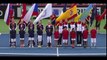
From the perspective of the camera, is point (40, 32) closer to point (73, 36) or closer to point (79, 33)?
point (73, 36)

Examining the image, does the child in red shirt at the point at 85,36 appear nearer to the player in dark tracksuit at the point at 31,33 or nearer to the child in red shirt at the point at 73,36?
the child in red shirt at the point at 73,36

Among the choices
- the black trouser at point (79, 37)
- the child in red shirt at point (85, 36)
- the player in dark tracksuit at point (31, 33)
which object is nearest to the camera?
the child in red shirt at point (85, 36)

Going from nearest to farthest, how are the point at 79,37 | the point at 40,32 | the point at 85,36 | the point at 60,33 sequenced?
the point at 85,36 < the point at 40,32 < the point at 79,37 < the point at 60,33

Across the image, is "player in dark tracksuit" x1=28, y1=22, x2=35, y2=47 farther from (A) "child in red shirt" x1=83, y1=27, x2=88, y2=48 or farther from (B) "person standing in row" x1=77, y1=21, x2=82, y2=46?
(A) "child in red shirt" x1=83, y1=27, x2=88, y2=48

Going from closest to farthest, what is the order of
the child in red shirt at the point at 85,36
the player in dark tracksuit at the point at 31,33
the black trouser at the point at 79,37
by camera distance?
the child in red shirt at the point at 85,36
the player in dark tracksuit at the point at 31,33
the black trouser at the point at 79,37

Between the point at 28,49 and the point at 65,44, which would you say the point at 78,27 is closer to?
the point at 65,44

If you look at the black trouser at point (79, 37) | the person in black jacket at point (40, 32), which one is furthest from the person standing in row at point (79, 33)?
the person in black jacket at point (40, 32)

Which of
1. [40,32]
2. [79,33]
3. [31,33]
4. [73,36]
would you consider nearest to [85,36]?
[79,33]

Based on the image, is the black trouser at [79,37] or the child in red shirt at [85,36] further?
the black trouser at [79,37]

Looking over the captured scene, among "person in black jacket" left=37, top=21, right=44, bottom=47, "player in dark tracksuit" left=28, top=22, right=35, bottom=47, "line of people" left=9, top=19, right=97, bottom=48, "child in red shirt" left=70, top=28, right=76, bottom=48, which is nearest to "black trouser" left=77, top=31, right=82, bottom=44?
"line of people" left=9, top=19, right=97, bottom=48

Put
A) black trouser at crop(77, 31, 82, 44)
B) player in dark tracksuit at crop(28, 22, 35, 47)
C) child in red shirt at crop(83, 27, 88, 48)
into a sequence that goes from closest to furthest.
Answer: child in red shirt at crop(83, 27, 88, 48) < player in dark tracksuit at crop(28, 22, 35, 47) < black trouser at crop(77, 31, 82, 44)

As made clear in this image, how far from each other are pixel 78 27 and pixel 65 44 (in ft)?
3.42

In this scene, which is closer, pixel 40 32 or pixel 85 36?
pixel 85 36

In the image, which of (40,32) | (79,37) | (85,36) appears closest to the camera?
(85,36)
